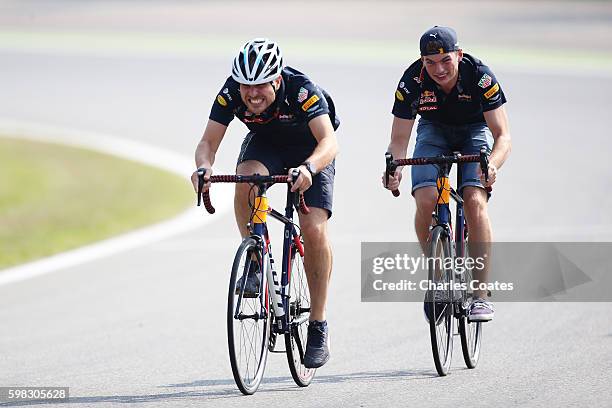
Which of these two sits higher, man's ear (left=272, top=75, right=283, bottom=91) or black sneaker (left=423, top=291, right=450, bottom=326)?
man's ear (left=272, top=75, right=283, bottom=91)

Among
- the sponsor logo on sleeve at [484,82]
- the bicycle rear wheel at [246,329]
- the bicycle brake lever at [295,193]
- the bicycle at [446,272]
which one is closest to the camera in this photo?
the bicycle rear wheel at [246,329]

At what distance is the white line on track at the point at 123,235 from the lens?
11.9m

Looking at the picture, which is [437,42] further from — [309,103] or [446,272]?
[446,272]

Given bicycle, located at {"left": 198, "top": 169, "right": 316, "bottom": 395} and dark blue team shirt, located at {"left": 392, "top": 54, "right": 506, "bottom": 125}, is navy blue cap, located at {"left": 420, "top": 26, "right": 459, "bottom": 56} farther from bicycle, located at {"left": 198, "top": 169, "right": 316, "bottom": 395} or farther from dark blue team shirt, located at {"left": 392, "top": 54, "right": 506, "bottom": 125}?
bicycle, located at {"left": 198, "top": 169, "right": 316, "bottom": 395}

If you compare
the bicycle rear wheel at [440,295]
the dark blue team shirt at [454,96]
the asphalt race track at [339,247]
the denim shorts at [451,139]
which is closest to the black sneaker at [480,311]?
the bicycle rear wheel at [440,295]

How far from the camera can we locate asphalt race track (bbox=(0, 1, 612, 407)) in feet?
24.2

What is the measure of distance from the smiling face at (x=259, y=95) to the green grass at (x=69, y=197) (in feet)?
18.2

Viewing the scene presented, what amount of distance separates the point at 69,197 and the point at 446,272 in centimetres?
949

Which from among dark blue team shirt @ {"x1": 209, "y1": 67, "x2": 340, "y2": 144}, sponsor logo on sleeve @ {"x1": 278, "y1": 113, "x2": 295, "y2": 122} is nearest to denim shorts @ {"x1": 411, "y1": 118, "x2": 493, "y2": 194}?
dark blue team shirt @ {"x1": 209, "y1": 67, "x2": 340, "y2": 144}

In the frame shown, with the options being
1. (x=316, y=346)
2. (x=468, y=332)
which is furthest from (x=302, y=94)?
(x=468, y=332)

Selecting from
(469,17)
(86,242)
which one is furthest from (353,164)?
(469,17)

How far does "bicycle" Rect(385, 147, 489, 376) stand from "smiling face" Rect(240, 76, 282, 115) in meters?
0.83

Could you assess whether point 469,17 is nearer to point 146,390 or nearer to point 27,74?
point 27,74

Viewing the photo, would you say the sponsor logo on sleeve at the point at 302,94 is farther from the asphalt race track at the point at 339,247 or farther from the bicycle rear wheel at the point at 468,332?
the asphalt race track at the point at 339,247
